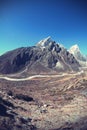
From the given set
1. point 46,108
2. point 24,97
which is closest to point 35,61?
point 24,97

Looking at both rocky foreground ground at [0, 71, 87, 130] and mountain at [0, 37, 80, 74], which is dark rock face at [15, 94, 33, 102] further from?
mountain at [0, 37, 80, 74]

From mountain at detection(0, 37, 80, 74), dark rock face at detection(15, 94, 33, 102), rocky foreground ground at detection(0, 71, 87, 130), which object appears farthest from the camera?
mountain at detection(0, 37, 80, 74)

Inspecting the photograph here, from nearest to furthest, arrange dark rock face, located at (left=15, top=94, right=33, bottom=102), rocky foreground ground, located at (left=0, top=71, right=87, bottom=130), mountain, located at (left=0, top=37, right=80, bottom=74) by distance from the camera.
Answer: rocky foreground ground, located at (left=0, top=71, right=87, bottom=130)
dark rock face, located at (left=15, top=94, right=33, bottom=102)
mountain, located at (left=0, top=37, right=80, bottom=74)

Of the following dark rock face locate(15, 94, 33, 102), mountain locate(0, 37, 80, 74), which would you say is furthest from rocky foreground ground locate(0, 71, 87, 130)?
mountain locate(0, 37, 80, 74)

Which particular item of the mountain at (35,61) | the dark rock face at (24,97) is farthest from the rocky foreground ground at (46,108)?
the mountain at (35,61)

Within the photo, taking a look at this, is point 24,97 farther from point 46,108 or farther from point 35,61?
point 35,61

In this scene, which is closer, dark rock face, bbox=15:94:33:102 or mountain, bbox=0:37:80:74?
dark rock face, bbox=15:94:33:102

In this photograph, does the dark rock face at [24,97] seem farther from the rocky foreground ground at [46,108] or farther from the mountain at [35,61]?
the mountain at [35,61]
